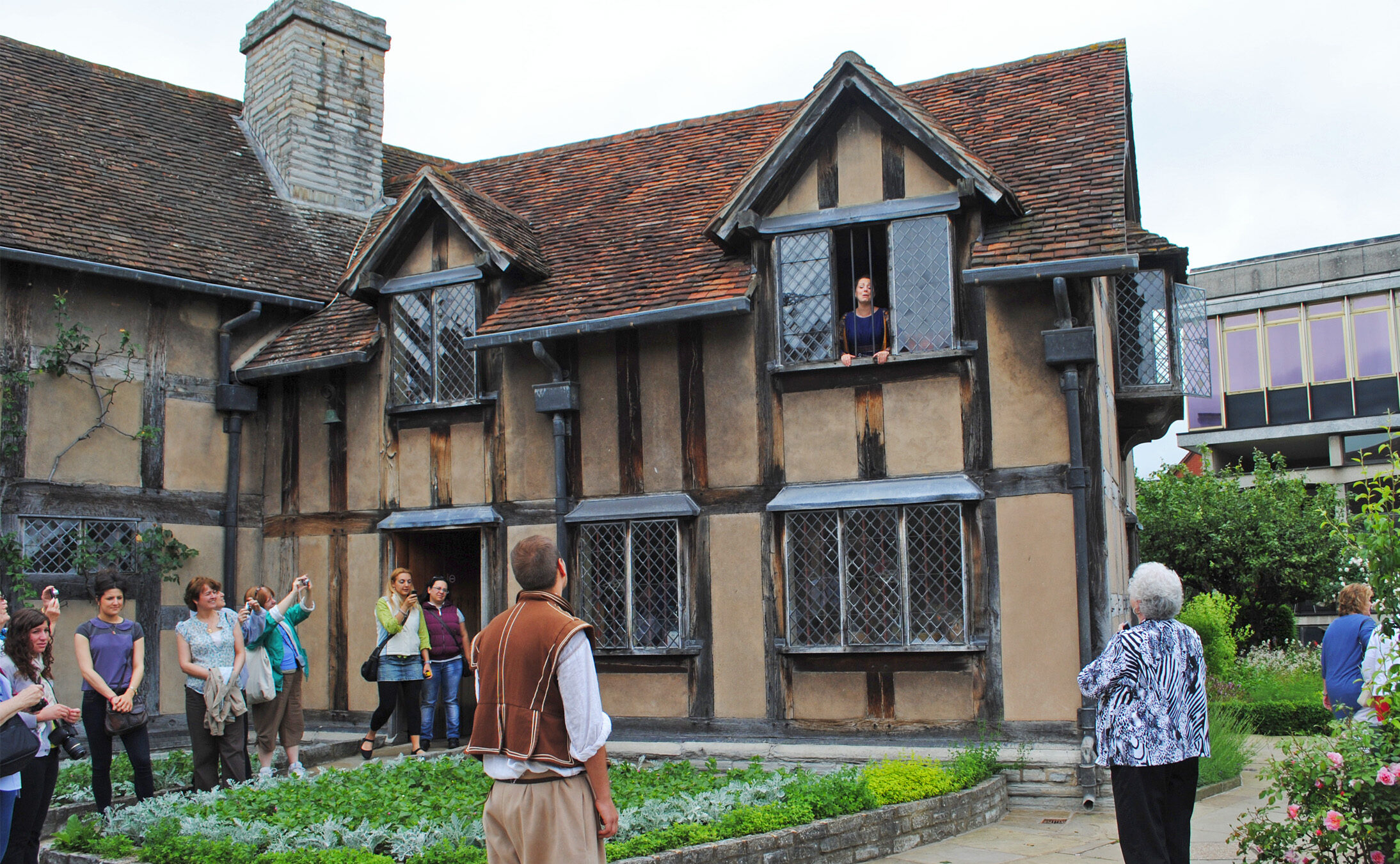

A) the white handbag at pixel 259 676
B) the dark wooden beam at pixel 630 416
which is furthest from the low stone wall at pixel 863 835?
the dark wooden beam at pixel 630 416

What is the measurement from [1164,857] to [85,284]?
11750 millimetres

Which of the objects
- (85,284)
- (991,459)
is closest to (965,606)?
(991,459)

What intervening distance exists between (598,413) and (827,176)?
10.5ft

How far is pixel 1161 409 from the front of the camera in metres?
12.8

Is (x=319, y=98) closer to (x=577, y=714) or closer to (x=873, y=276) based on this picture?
(x=873, y=276)

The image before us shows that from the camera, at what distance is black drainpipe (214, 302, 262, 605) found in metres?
13.4

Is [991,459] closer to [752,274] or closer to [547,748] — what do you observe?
[752,274]

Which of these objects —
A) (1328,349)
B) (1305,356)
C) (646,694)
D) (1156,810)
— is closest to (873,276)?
(646,694)

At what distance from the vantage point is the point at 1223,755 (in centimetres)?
1037

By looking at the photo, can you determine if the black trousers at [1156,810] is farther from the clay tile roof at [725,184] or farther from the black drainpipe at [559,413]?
the black drainpipe at [559,413]

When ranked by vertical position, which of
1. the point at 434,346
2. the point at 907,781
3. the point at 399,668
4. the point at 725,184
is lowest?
the point at 907,781

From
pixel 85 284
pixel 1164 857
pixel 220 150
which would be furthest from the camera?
pixel 220 150

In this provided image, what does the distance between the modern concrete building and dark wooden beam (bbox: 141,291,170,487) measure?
24.5 m

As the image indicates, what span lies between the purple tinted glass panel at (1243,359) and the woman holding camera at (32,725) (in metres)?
32.5
